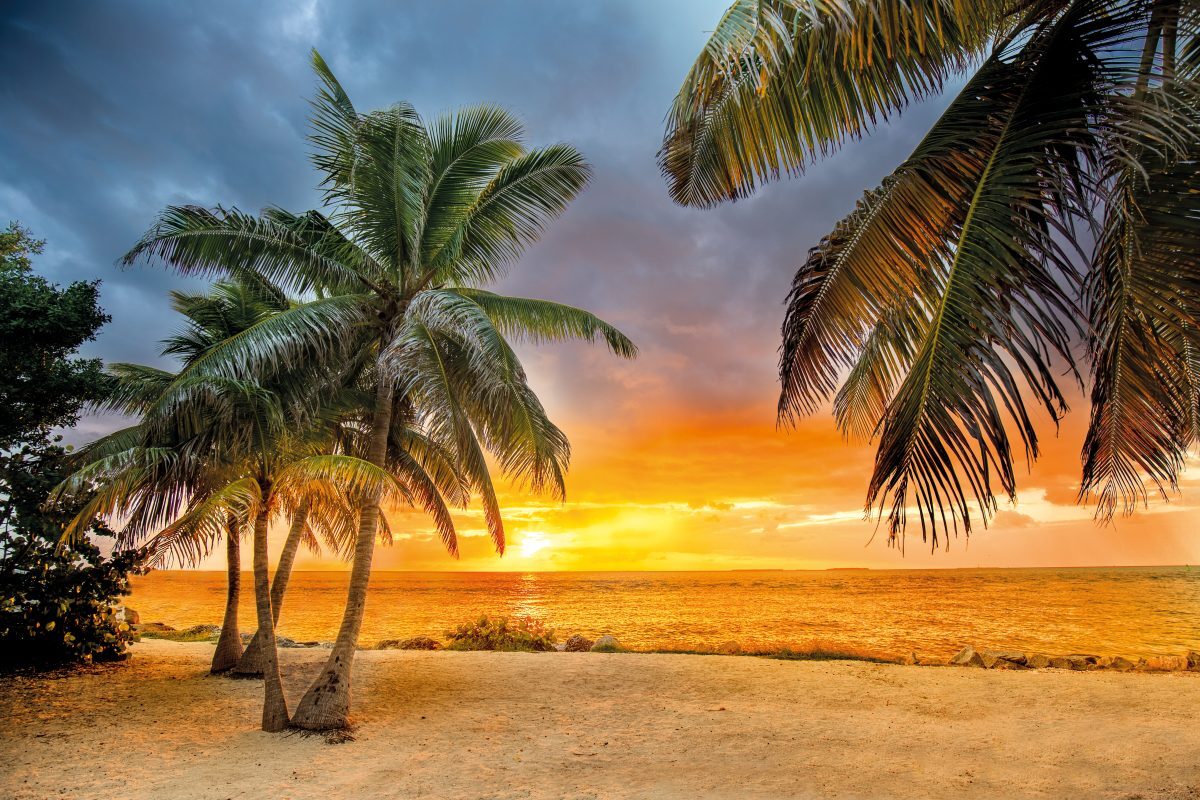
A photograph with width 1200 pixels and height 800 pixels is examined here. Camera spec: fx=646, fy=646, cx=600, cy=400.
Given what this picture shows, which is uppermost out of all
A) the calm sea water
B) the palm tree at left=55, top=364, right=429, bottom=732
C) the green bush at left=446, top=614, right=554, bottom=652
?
the palm tree at left=55, top=364, right=429, bottom=732

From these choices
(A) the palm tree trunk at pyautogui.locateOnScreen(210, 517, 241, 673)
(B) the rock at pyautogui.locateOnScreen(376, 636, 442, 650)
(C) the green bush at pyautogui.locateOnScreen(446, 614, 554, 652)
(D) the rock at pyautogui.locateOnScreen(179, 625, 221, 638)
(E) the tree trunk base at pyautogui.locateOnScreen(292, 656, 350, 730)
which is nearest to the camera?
(E) the tree trunk base at pyautogui.locateOnScreen(292, 656, 350, 730)

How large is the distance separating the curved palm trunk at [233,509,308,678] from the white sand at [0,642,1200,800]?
416 mm

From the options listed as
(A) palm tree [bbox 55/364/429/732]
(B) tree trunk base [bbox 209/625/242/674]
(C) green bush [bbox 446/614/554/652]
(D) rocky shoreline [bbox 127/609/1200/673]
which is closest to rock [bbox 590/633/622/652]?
(D) rocky shoreline [bbox 127/609/1200/673]

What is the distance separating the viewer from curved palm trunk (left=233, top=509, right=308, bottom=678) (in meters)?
10.3

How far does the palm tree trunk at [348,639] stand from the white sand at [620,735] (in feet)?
1.26

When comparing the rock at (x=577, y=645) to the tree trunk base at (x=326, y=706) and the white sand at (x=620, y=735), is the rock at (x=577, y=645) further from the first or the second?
the tree trunk base at (x=326, y=706)

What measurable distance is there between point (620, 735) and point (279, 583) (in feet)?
19.3

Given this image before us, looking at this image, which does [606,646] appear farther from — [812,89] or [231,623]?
[812,89]

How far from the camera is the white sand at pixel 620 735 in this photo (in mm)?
6359

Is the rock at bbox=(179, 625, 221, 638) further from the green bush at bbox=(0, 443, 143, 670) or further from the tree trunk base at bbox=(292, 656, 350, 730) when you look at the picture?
the tree trunk base at bbox=(292, 656, 350, 730)

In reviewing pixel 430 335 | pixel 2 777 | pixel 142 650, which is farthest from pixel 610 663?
pixel 142 650

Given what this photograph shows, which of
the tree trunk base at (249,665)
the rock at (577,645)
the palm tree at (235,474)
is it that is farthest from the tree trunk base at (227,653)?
the rock at (577,645)

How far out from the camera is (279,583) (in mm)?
10266

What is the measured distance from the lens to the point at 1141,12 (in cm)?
407
